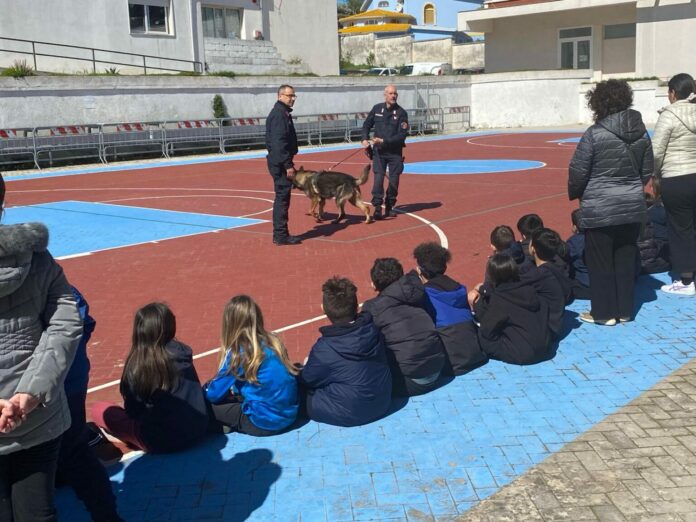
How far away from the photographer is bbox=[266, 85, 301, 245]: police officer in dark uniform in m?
11.2

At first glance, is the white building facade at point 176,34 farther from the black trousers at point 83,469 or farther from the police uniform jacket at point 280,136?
the black trousers at point 83,469

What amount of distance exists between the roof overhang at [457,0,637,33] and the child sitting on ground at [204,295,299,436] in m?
40.5

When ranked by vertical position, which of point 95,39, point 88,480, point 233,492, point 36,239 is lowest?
point 233,492

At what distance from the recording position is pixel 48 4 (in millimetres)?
32531

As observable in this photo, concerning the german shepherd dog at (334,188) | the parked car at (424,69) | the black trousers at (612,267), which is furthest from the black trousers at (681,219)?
the parked car at (424,69)

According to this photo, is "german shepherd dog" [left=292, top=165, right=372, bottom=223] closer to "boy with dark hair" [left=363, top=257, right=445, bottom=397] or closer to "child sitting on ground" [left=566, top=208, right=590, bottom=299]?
"child sitting on ground" [left=566, top=208, right=590, bottom=299]

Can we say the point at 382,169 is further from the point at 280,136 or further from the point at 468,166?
the point at 468,166

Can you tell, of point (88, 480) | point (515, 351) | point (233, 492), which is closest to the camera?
point (88, 480)

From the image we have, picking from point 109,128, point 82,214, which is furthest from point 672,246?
point 109,128

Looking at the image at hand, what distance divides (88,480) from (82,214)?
12129 mm

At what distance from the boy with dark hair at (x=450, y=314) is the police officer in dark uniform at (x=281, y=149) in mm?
5060

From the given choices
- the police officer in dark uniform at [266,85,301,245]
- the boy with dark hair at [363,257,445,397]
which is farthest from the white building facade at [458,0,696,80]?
the boy with dark hair at [363,257,445,397]

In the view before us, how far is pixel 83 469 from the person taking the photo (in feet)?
12.6

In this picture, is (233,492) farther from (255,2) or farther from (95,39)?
(255,2)
